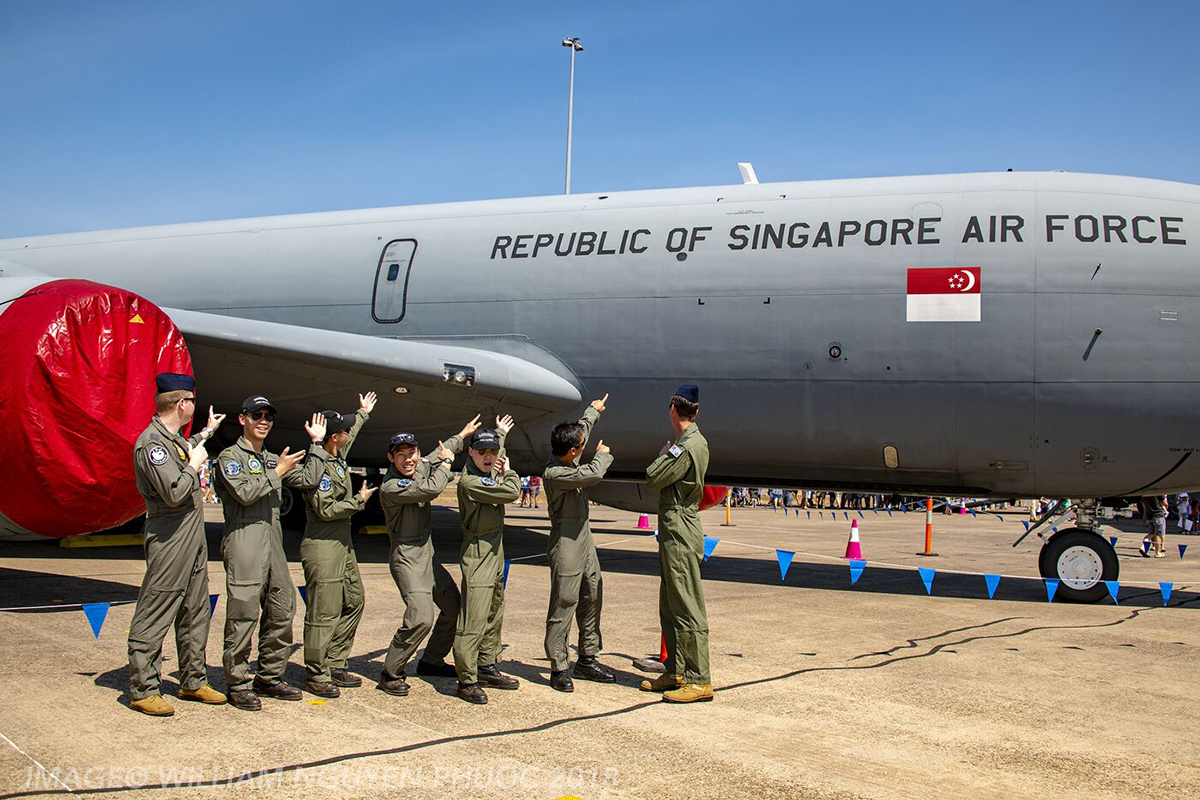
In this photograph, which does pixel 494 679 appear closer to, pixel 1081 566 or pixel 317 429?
pixel 317 429

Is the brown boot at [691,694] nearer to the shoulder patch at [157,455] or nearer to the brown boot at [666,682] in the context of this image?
the brown boot at [666,682]

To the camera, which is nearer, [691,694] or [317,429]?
[691,694]

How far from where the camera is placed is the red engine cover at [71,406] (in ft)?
26.2

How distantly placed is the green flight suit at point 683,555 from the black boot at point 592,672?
51cm

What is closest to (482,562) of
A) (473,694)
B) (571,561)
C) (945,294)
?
(571,561)

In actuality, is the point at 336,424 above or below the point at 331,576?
above

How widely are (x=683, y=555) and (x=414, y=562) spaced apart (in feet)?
5.62

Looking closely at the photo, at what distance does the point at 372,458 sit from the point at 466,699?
27.7 ft

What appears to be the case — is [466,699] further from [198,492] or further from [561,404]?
[561,404]

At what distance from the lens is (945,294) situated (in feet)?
35.0

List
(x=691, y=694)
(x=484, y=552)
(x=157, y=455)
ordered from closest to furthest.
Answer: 1. (x=157, y=455)
2. (x=691, y=694)
3. (x=484, y=552)

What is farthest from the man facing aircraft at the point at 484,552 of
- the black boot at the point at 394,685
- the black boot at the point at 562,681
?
the black boot at the point at 394,685

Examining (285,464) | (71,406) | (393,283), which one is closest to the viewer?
(285,464)

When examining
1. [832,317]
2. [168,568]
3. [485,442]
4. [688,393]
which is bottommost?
[168,568]
